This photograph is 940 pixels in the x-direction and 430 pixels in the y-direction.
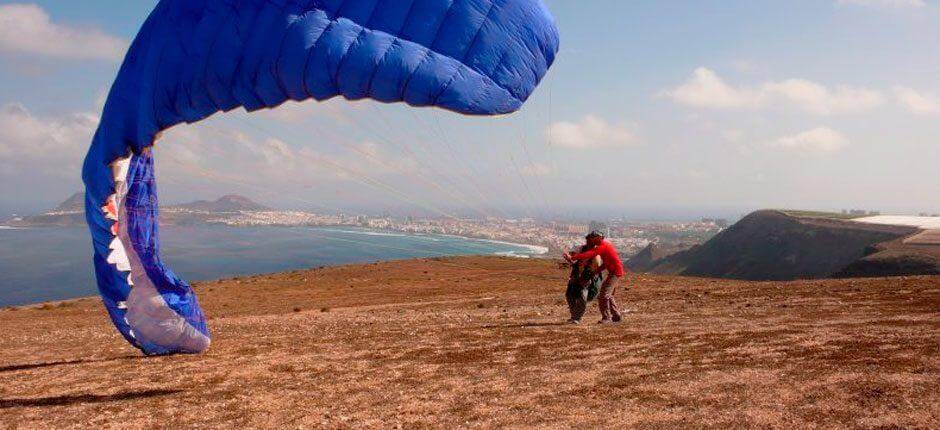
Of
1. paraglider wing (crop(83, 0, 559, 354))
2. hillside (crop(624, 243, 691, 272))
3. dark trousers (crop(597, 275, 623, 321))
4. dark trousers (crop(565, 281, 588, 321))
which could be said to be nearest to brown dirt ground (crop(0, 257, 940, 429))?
dark trousers (crop(597, 275, 623, 321))

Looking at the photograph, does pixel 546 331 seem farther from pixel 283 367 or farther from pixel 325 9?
pixel 325 9

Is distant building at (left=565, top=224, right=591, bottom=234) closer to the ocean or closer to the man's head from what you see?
the man's head

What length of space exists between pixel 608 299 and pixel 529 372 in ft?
13.9

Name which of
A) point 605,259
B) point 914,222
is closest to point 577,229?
point 605,259

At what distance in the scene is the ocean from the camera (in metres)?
92.9

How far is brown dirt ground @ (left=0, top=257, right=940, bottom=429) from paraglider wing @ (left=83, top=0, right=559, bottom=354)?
252 cm

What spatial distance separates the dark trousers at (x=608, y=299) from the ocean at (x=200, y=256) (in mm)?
55141

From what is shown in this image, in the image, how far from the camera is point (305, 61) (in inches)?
252

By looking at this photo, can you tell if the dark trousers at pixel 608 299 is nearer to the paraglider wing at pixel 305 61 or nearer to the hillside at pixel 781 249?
the paraglider wing at pixel 305 61

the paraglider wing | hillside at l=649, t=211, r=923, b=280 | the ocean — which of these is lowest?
the ocean

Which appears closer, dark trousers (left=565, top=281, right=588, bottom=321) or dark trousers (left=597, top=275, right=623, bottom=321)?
dark trousers (left=597, top=275, right=623, bottom=321)

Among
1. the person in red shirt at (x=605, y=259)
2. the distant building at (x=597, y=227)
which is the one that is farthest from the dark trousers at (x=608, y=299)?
the distant building at (x=597, y=227)

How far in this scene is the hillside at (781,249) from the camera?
181 ft

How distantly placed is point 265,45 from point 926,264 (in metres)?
37.7
